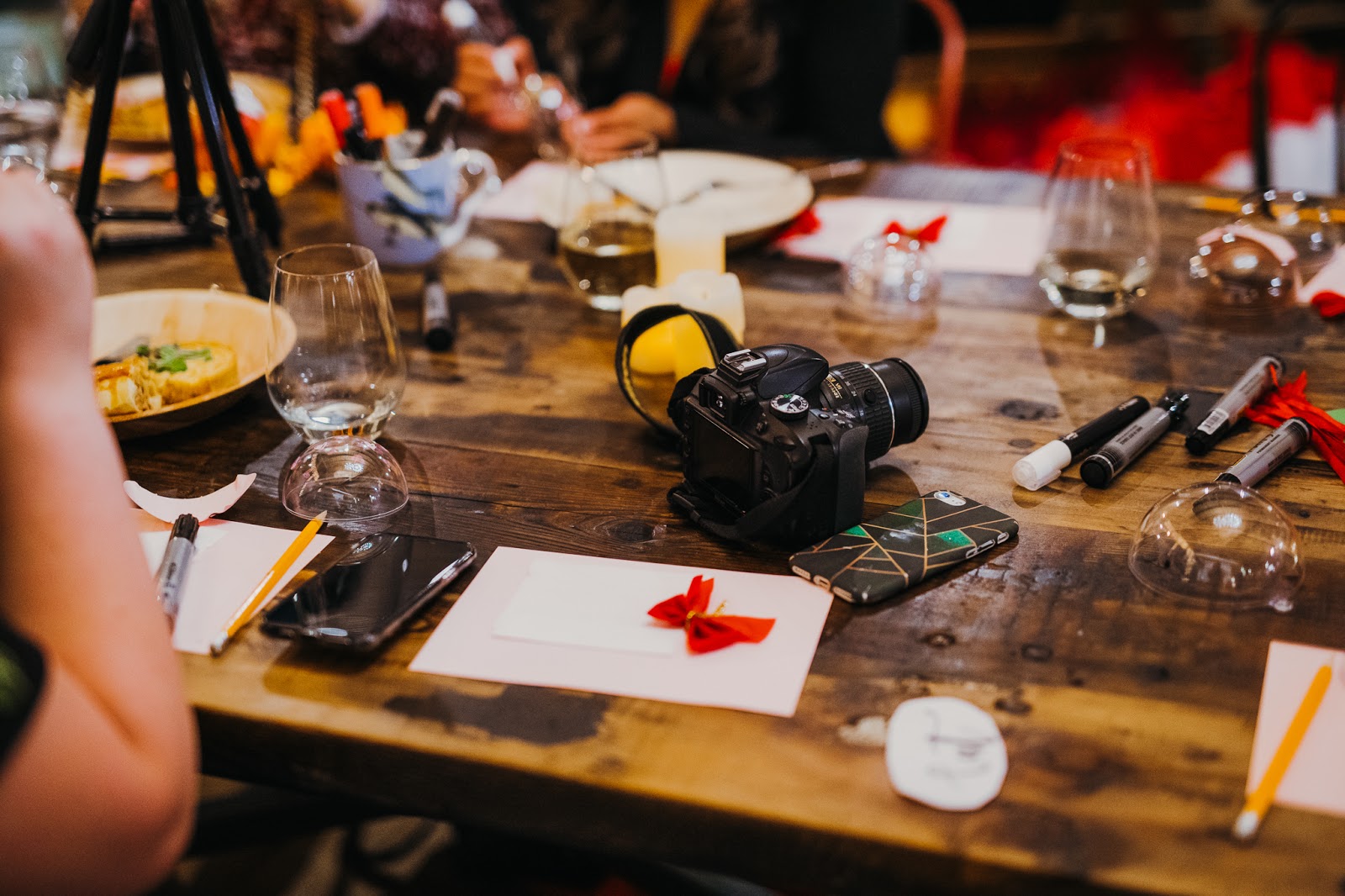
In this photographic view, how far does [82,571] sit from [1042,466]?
2.34ft

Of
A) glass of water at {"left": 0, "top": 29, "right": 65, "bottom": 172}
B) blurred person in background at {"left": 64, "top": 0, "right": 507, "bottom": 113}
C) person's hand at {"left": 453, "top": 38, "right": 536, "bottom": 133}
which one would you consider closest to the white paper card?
glass of water at {"left": 0, "top": 29, "right": 65, "bottom": 172}

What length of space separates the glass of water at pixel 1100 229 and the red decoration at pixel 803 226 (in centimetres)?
34

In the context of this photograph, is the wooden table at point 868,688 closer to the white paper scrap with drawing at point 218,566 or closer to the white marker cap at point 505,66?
the white paper scrap with drawing at point 218,566

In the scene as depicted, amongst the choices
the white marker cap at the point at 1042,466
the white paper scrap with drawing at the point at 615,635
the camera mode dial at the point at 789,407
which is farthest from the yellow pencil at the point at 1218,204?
the white paper scrap with drawing at the point at 615,635

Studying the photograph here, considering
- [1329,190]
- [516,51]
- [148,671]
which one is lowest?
[1329,190]

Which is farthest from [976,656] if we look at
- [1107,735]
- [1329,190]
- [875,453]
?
[1329,190]

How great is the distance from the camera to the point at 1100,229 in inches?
50.0

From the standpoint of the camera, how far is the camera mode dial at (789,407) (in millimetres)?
852

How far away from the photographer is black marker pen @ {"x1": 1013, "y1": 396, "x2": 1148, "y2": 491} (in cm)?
95

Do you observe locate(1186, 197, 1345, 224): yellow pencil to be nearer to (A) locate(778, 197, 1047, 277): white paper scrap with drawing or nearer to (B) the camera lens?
(A) locate(778, 197, 1047, 277): white paper scrap with drawing

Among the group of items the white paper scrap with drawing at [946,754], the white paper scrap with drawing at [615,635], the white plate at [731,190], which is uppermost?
the white plate at [731,190]

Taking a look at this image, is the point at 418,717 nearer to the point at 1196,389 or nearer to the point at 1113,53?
the point at 1196,389

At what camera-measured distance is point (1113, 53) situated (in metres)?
3.64

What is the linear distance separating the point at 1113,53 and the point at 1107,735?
3.49 metres
